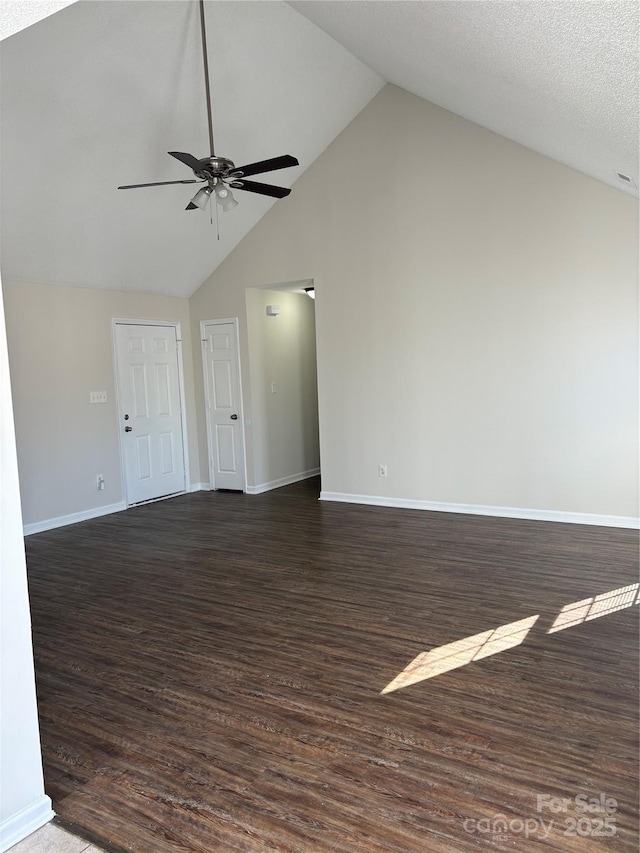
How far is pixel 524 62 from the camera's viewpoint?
9.70 feet

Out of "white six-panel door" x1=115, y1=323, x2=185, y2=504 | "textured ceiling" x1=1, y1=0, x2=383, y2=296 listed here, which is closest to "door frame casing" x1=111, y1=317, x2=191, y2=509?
"white six-panel door" x1=115, y1=323, x2=185, y2=504

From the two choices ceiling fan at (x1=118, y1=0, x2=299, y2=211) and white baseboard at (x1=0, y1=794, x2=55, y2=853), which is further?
ceiling fan at (x1=118, y1=0, x2=299, y2=211)

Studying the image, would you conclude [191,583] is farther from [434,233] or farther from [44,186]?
[434,233]

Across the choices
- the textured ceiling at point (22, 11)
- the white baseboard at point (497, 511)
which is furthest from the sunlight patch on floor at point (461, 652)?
the textured ceiling at point (22, 11)

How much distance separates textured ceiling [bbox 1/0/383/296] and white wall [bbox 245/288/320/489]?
1.27 m

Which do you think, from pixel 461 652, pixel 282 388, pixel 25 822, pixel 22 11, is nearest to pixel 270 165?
pixel 22 11

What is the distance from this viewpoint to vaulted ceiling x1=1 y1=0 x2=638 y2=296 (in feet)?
9.20

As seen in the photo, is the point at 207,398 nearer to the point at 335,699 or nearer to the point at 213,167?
the point at 213,167

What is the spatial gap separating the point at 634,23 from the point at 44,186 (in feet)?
14.7

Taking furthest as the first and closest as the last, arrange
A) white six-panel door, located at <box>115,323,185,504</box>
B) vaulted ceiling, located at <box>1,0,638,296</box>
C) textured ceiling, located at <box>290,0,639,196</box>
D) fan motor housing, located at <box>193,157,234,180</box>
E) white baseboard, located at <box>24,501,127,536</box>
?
white six-panel door, located at <box>115,323,185,504</box> → white baseboard, located at <box>24,501,127,536</box> → fan motor housing, located at <box>193,157,234,180</box> → vaulted ceiling, located at <box>1,0,638,296</box> → textured ceiling, located at <box>290,0,639,196</box>

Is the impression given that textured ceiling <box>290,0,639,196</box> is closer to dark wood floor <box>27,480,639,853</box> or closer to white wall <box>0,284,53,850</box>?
white wall <box>0,284,53,850</box>

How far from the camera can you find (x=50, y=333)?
6000 millimetres

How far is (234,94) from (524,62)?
300 centimetres

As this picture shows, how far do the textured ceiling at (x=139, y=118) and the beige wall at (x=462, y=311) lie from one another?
720 millimetres
